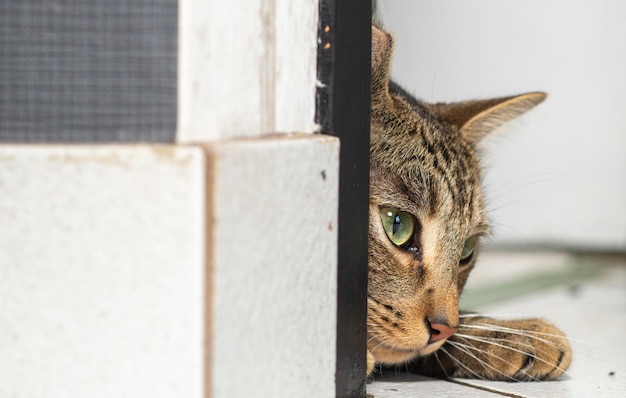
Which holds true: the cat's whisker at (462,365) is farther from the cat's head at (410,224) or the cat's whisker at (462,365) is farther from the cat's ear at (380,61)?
the cat's ear at (380,61)

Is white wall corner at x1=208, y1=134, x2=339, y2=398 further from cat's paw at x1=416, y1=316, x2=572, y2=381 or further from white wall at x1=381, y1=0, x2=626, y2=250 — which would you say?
white wall at x1=381, y1=0, x2=626, y2=250

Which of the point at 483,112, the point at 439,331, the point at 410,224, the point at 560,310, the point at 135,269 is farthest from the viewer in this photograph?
the point at 560,310

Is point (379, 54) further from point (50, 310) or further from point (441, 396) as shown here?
point (50, 310)

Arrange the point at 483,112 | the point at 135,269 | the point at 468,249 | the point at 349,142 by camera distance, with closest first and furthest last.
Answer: the point at 135,269, the point at 349,142, the point at 468,249, the point at 483,112

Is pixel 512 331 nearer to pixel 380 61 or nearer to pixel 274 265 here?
pixel 380 61

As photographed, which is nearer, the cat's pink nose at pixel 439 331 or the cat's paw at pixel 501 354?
the cat's pink nose at pixel 439 331

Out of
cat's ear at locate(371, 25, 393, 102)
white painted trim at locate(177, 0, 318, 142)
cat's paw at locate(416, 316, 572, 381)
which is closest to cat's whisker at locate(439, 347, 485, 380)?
cat's paw at locate(416, 316, 572, 381)

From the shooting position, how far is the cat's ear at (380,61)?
151cm

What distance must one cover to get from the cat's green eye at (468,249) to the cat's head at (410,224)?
6 cm

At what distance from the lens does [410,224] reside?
1627 millimetres

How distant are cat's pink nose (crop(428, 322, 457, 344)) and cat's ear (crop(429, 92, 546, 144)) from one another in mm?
625

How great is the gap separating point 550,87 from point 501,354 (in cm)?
219

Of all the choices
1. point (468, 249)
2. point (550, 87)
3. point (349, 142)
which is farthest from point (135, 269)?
point (550, 87)

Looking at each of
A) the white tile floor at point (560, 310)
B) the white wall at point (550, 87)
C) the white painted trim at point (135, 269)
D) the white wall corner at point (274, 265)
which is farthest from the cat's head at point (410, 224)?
the white wall at point (550, 87)
